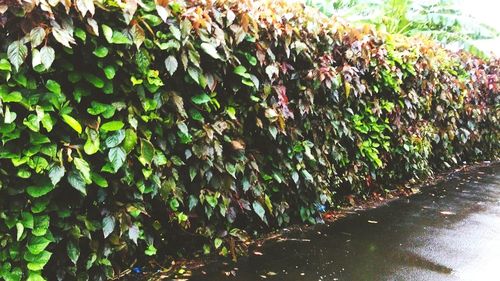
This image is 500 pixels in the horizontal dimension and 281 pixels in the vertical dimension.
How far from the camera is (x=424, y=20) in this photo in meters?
15.0

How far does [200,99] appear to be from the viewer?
314 cm

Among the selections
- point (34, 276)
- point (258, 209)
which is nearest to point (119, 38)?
point (34, 276)

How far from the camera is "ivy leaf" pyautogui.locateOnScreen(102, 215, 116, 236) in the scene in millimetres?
2651

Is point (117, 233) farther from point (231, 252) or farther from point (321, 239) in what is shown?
point (321, 239)

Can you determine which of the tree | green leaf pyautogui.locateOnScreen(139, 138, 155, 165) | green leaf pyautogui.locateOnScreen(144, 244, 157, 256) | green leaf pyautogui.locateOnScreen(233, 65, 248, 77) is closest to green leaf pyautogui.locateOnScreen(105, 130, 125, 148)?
green leaf pyautogui.locateOnScreen(139, 138, 155, 165)

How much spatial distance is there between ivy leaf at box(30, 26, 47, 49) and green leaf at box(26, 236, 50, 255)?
1.03 meters

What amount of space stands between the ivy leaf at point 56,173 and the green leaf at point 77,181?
0.08m

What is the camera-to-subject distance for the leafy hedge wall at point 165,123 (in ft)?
7.76

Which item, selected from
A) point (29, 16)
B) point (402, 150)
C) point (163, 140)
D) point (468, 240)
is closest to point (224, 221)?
point (163, 140)

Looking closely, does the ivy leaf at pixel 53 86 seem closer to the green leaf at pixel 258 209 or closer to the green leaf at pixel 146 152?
the green leaf at pixel 146 152

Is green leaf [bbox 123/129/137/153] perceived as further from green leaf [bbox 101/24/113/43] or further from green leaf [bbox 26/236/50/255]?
green leaf [bbox 26/236/50/255]

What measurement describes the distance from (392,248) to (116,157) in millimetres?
2538

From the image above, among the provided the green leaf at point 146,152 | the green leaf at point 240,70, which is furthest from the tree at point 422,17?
the green leaf at point 146,152

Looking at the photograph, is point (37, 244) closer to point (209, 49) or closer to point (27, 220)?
point (27, 220)
